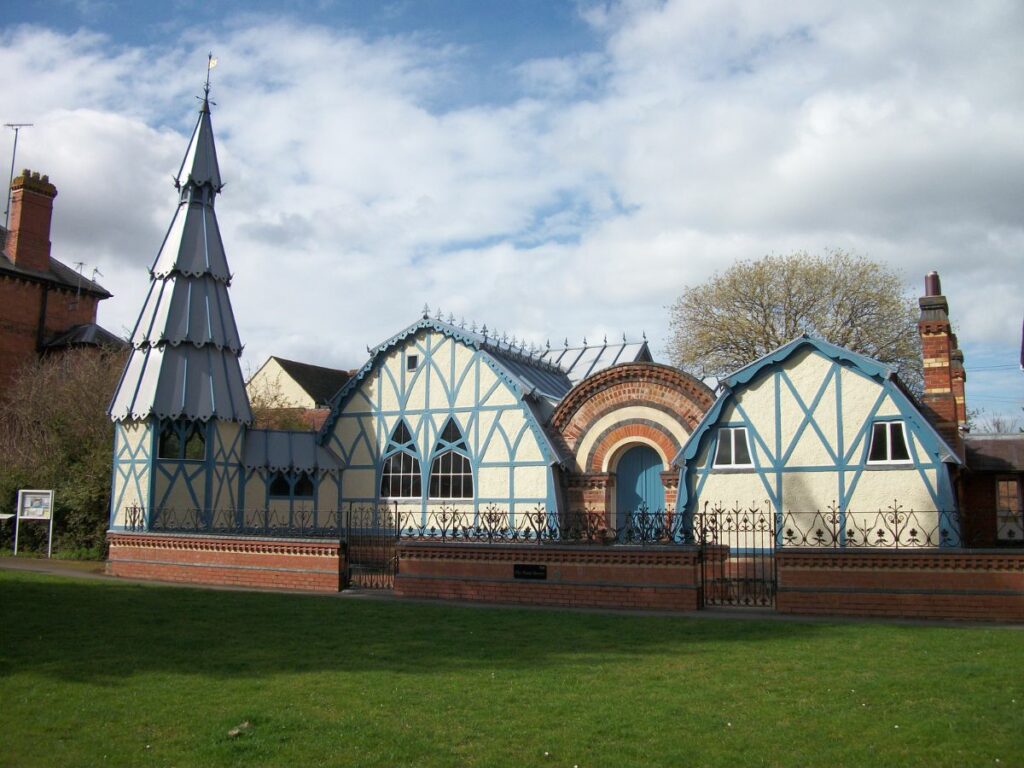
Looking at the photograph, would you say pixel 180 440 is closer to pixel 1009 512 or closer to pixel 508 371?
pixel 508 371

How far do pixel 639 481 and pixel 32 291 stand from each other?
2878 centimetres

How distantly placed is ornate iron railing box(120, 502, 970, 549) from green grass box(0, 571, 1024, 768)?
3065 mm

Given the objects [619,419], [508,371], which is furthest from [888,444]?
[508,371]

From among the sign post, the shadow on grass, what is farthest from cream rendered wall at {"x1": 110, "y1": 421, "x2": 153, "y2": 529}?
the shadow on grass

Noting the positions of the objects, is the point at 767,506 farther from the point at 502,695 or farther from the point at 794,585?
the point at 502,695

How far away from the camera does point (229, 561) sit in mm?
19000

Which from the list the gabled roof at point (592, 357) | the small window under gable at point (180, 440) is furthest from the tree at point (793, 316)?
the small window under gable at point (180, 440)

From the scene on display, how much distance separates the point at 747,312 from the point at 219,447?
25.0 meters

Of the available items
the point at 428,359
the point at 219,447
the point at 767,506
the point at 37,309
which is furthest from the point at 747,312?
the point at 37,309

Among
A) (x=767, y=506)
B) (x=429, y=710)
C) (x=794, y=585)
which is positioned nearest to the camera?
(x=429, y=710)

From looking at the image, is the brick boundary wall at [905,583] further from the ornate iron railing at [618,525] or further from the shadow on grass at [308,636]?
the shadow on grass at [308,636]

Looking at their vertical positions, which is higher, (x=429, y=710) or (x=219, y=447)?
(x=219, y=447)

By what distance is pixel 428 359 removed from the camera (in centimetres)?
2617

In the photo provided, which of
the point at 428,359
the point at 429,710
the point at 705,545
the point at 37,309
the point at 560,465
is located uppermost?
the point at 37,309
